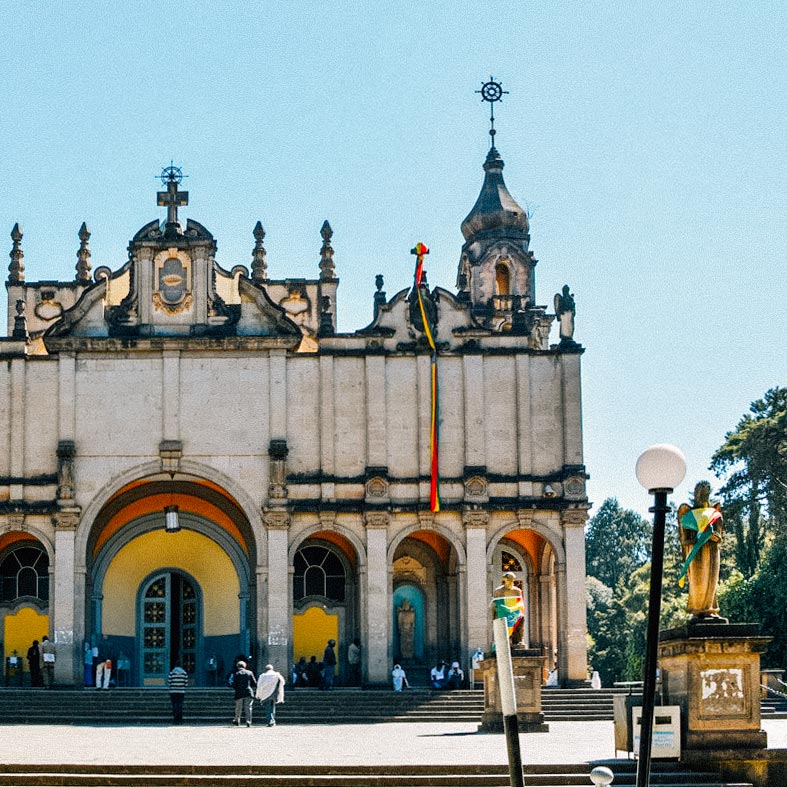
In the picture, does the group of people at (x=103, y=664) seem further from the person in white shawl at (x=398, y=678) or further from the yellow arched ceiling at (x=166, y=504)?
the person in white shawl at (x=398, y=678)

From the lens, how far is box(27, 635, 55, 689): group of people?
40094 mm

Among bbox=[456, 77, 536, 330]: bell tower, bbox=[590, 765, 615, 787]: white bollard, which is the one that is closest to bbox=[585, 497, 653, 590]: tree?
bbox=[456, 77, 536, 330]: bell tower

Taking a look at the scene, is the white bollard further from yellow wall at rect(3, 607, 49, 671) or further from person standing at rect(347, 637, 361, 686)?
yellow wall at rect(3, 607, 49, 671)

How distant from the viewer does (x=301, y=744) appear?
83.4ft

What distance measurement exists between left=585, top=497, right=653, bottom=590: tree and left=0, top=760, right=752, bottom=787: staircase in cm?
8440

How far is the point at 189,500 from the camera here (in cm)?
4450

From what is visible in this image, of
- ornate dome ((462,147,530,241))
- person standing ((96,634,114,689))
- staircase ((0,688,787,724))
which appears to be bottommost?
staircase ((0,688,787,724))

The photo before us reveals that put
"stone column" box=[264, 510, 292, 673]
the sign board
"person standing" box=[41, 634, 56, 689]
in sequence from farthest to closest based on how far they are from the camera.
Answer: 1. "stone column" box=[264, 510, 292, 673]
2. "person standing" box=[41, 634, 56, 689]
3. the sign board

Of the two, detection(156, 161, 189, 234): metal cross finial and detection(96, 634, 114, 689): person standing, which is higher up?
detection(156, 161, 189, 234): metal cross finial

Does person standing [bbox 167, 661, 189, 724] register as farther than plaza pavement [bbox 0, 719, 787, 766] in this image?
Yes

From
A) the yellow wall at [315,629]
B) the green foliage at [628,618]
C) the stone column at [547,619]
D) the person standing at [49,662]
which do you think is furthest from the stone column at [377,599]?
the green foliage at [628,618]

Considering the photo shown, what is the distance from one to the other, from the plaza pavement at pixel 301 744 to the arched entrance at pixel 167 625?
37.6 feet

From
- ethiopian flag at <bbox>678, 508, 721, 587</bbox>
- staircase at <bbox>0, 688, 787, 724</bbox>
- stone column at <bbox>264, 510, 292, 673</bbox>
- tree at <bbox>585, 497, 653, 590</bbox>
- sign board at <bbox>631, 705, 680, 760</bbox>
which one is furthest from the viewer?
tree at <bbox>585, 497, 653, 590</bbox>

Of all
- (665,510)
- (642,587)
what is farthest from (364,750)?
(642,587)
